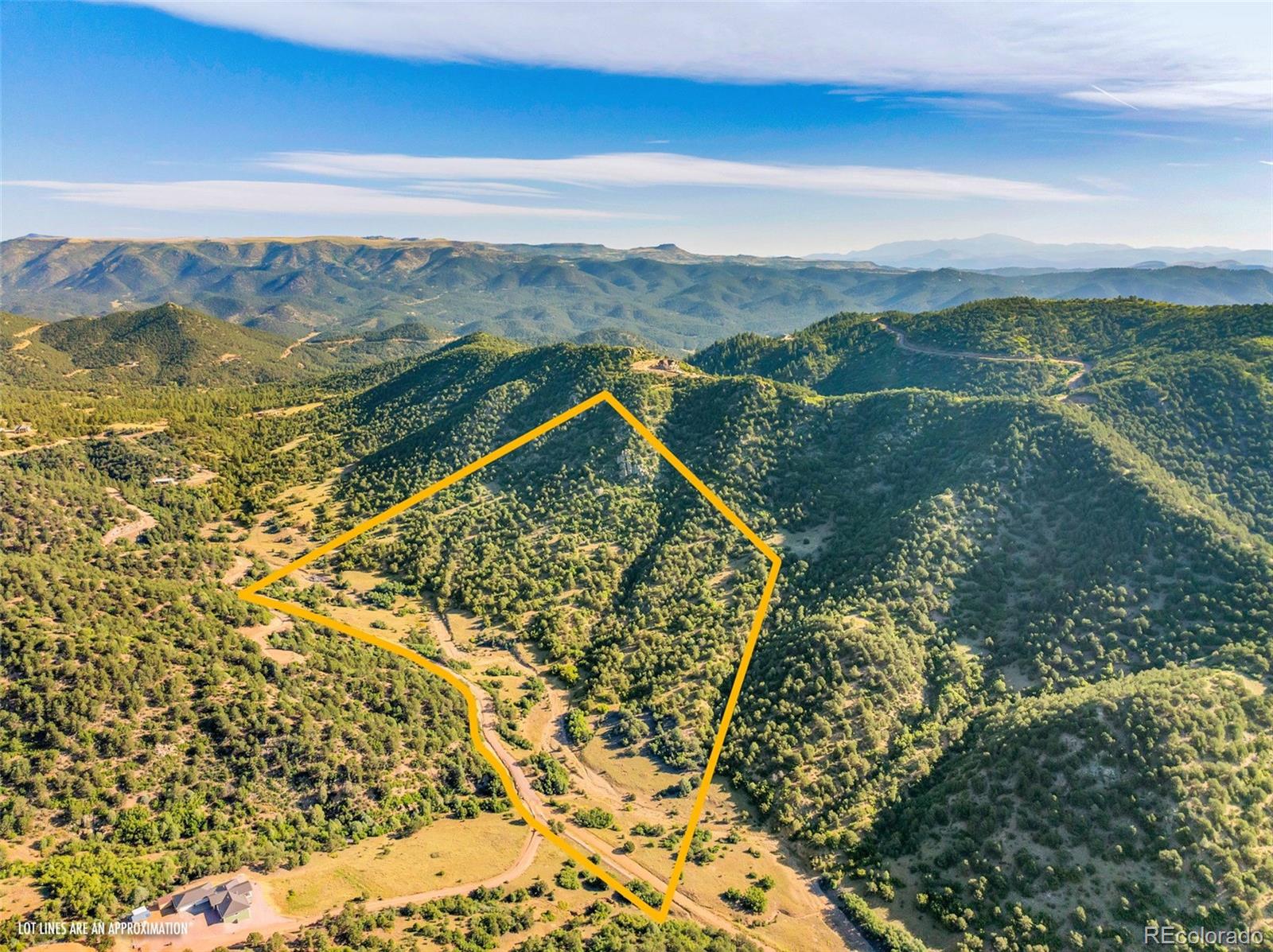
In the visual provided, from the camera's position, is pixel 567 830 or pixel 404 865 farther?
pixel 567 830

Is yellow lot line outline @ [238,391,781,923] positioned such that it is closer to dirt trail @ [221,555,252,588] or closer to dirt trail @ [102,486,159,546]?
dirt trail @ [221,555,252,588]

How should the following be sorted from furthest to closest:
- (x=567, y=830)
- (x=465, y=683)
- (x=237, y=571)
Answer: (x=237, y=571) → (x=465, y=683) → (x=567, y=830)

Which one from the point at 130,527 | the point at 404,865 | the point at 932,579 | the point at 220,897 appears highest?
the point at 932,579

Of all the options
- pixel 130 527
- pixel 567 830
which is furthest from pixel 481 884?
pixel 130 527

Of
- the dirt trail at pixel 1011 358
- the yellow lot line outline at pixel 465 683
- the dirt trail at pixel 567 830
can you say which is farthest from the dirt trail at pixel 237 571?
the dirt trail at pixel 1011 358

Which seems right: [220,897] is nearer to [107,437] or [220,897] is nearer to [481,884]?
[481,884]
